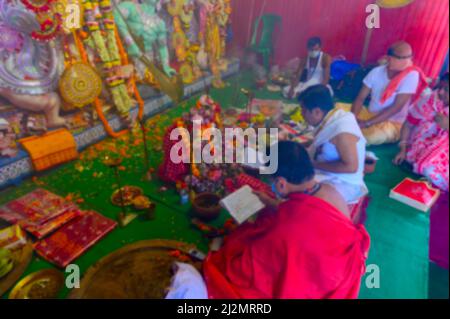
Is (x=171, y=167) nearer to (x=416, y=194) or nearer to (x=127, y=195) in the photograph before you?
(x=127, y=195)

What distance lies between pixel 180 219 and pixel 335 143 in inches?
54.1

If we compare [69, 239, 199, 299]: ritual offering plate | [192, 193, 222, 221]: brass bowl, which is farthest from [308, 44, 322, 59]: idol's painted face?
[69, 239, 199, 299]: ritual offering plate

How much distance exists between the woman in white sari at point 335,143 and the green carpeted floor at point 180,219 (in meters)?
0.47

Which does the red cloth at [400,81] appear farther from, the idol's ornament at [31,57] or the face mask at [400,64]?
the idol's ornament at [31,57]

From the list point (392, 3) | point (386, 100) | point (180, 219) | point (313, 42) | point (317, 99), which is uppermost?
point (392, 3)

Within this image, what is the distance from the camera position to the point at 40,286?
6.20 ft

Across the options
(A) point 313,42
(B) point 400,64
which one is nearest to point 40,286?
(A) point 313,42

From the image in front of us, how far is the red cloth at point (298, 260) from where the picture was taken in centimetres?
142

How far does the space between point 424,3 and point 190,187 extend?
2.15 m

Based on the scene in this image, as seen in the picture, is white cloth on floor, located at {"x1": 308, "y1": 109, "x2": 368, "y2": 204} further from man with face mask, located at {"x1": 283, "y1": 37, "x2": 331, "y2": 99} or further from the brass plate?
the brass plate

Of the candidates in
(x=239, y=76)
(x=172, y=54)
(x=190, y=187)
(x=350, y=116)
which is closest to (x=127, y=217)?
(x=190, y=187)

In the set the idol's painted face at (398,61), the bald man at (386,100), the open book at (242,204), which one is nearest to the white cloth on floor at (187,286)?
the open book at (242,204)

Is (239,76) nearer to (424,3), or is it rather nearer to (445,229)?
(424,3)

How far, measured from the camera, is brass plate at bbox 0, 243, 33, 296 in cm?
190
